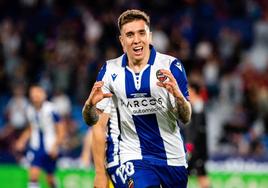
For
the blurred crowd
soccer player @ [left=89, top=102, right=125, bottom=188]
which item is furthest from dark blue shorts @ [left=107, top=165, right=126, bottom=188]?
the blurred crowd

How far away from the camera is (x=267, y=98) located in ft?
62.3

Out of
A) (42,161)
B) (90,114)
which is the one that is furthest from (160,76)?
(42,161)

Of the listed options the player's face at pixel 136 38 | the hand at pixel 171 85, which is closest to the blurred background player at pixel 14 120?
the player's face at pixel 136 38

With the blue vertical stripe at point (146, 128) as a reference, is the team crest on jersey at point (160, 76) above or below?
above

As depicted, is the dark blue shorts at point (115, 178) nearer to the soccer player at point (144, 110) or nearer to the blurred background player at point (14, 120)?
the soccer player at point (144, 110)

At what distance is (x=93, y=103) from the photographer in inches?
276

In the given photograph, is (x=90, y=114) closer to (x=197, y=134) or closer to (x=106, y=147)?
(x=106, y=147)

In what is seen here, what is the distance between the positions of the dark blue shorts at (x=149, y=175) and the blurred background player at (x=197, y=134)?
5.47m

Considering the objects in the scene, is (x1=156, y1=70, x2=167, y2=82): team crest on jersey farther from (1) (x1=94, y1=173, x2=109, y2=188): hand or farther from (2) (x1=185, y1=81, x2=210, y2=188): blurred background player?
(2) (x1=185, y1=81, x2=210, y2=188): blurred background player

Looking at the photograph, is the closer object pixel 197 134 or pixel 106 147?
pixel 106 147

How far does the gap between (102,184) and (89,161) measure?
974 cm

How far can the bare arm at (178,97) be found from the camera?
22.4 feet

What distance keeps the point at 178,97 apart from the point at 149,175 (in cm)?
79

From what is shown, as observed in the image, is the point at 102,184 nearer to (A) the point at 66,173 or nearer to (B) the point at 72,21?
(A) the point at 66,173
